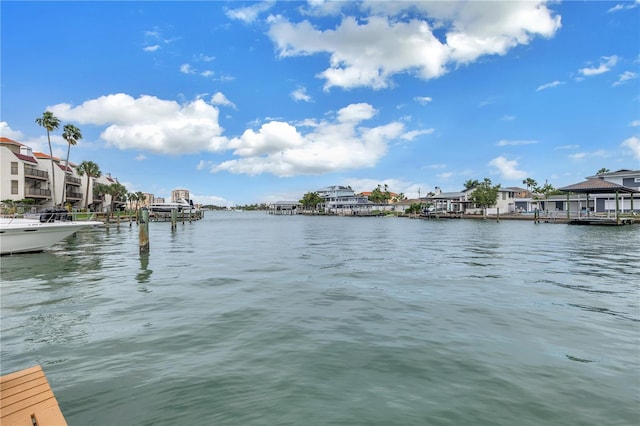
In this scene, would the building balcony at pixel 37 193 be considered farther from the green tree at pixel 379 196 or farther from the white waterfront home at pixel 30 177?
the green tree at pixel 379 196

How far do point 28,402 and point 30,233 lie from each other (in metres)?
23.9

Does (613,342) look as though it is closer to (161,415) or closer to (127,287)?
(161,415)

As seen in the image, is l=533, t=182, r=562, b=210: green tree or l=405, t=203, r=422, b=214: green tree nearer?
l=533, t=182, r=562, b=210: green tree

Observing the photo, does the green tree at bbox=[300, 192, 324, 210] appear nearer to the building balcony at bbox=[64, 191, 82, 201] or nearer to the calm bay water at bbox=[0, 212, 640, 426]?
the building balcony at bbox=[64, 191, 82, 201]

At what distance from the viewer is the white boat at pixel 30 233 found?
2133cm

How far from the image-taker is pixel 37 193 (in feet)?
209

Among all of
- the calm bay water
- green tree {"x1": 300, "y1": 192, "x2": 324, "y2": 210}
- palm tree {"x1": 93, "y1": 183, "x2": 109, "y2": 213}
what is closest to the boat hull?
the calm bay water

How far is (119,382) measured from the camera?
5848 millimetres

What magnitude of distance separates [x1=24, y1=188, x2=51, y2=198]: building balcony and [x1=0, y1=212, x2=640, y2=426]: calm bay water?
191 feet

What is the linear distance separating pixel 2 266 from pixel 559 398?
24263 millimetres

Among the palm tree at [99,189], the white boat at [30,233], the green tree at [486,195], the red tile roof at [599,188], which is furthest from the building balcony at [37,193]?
the green tree at [486,195]

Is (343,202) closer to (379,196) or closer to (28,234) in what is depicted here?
(379,196)

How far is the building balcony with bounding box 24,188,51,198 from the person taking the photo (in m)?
60.4

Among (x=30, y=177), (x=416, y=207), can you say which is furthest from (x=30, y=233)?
(x=416, y=207)
